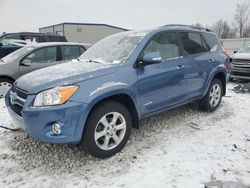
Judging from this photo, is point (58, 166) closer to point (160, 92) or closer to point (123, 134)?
point (123, 134)

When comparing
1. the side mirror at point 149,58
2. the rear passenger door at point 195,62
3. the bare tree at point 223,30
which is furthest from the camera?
the bare tree at point 223,30

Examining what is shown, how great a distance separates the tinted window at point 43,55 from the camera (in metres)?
7.12

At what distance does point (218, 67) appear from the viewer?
5.61m

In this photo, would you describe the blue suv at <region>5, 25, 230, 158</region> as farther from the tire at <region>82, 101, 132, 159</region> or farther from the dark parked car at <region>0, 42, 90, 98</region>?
the dark parked car at <region>0, 42, 90, 98</region>

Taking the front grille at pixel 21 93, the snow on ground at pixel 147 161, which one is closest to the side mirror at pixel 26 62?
the snow on ground at pixel 147 161

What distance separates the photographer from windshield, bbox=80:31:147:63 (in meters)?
3.98

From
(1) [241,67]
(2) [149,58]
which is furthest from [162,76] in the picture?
(1) [241,67]

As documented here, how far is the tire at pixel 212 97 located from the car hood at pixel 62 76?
2704mm

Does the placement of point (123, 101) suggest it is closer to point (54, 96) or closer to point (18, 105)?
point (54, 96)

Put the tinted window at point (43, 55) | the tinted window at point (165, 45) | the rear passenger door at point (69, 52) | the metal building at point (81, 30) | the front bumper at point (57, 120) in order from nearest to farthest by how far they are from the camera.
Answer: the front bumper at point (57, 120) < the tinted window at point (165, 45) < the tinted window at point (43, 55) < the rear passenger door at point (69, 52) < the metal building at point (81, 30)

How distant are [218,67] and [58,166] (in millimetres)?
3933

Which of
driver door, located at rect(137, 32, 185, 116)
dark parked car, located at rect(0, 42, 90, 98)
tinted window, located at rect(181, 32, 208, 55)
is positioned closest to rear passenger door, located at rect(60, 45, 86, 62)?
dark parked car, located at rect(0, 42, 90, 98)

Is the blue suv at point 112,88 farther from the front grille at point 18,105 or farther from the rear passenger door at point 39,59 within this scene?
the rear passenger door at point 39,59

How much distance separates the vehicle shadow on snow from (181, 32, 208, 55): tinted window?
1.57m
